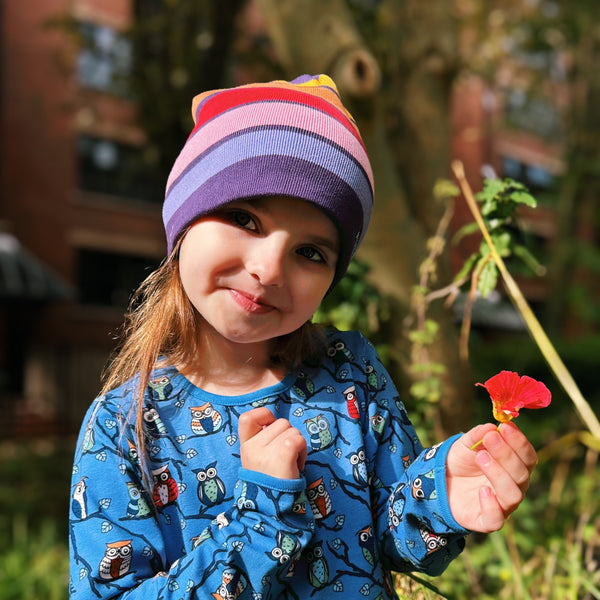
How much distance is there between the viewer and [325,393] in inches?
48.9

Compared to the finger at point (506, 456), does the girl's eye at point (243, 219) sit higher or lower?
higher

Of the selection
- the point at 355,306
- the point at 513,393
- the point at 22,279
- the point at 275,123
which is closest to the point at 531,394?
the point at 513,393

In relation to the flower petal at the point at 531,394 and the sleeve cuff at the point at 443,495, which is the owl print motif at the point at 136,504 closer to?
the sleeve cuff at the point at 443,495

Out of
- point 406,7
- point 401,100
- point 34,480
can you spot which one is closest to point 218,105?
point 401,100

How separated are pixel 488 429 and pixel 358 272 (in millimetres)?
1452

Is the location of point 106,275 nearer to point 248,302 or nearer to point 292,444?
point 248,302

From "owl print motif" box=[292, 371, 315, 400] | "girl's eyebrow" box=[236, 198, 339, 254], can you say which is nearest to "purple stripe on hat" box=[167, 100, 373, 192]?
"girl's eyebrow" box=[236, 198, 339, 254]

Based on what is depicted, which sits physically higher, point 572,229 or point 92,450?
point 92,450

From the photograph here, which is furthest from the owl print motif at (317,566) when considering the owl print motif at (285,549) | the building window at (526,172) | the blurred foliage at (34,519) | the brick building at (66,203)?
the building window at (526,172)

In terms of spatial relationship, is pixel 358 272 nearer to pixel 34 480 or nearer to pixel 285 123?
pixel 285 123

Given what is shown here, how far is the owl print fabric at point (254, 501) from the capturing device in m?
1.00

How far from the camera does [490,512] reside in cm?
100

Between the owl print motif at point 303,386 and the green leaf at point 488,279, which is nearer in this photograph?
the owl print motif at point 303,386

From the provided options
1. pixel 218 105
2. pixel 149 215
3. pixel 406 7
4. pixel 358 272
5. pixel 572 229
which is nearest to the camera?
pixel 218 105
